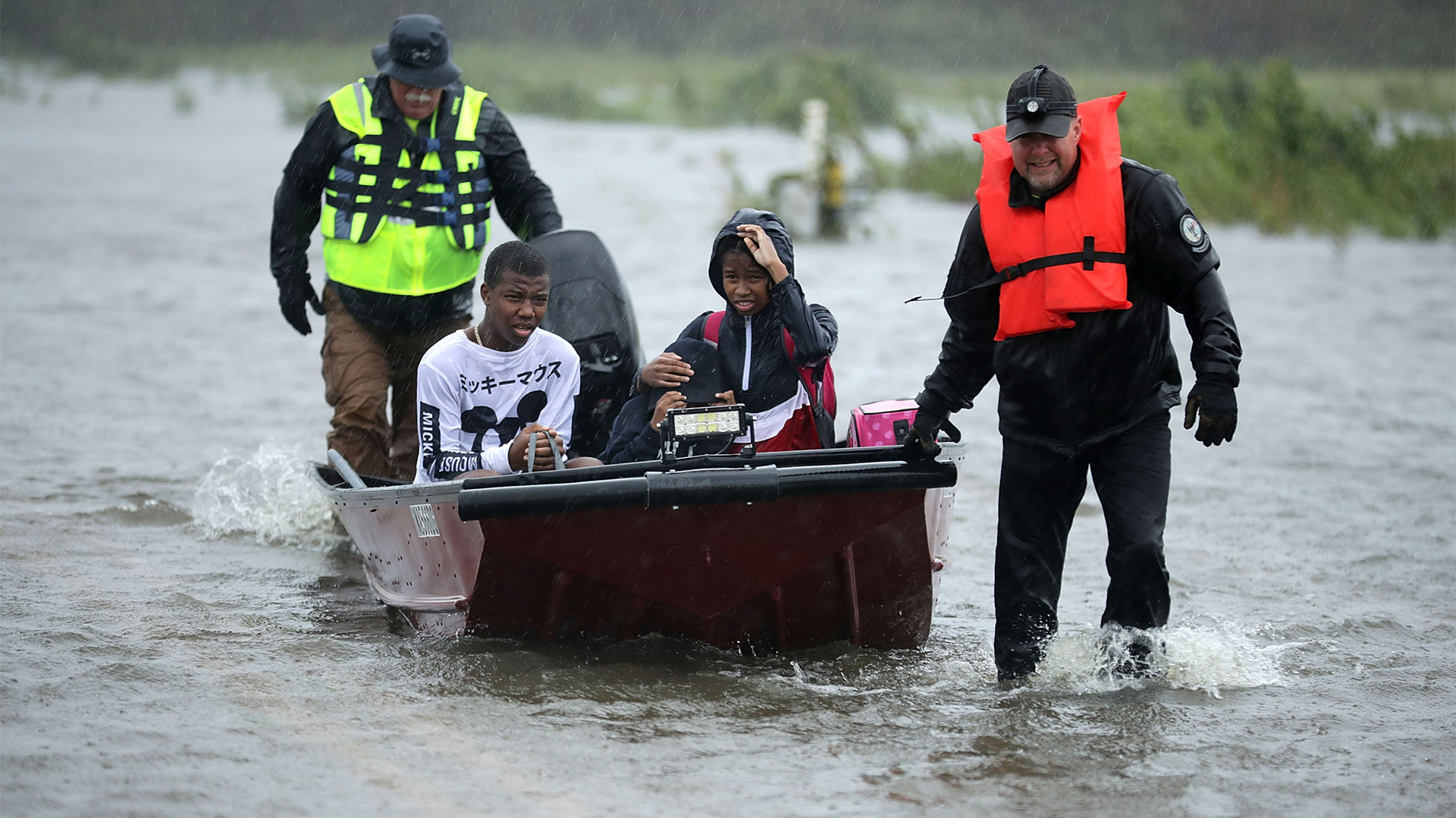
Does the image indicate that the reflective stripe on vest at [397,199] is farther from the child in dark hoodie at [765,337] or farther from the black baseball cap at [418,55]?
the child in dark hoodie at [765,337]

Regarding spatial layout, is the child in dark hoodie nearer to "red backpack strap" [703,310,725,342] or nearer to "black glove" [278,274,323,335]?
"red backpack strap" [703,310,725,342]

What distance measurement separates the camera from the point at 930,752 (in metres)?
4.32

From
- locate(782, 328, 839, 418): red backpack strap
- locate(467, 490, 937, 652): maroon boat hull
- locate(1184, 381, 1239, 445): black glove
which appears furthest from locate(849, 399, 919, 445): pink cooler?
locate(1184, 381, 1239, 445): black glove

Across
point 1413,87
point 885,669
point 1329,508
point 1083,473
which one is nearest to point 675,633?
point 885,669

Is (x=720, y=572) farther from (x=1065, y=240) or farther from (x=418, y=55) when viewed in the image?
(x=418, y=55)

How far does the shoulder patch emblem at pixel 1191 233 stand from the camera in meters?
4.32

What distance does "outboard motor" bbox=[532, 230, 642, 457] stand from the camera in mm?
5926

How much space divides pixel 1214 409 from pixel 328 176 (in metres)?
3.53

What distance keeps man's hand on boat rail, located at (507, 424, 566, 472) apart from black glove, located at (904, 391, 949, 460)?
112 cm

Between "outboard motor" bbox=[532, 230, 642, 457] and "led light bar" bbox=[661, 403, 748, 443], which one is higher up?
"outboard motor" bbox=[532, 230, 642, 457]

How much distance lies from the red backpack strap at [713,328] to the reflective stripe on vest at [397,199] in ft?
4.49

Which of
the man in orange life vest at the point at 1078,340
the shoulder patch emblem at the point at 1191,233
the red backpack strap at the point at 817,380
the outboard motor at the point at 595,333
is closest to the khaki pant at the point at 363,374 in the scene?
the outboard motor at the point at 595,333

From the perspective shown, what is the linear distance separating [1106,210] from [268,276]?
13.2 meters

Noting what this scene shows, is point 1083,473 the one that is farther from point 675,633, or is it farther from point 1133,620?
point 675,633
